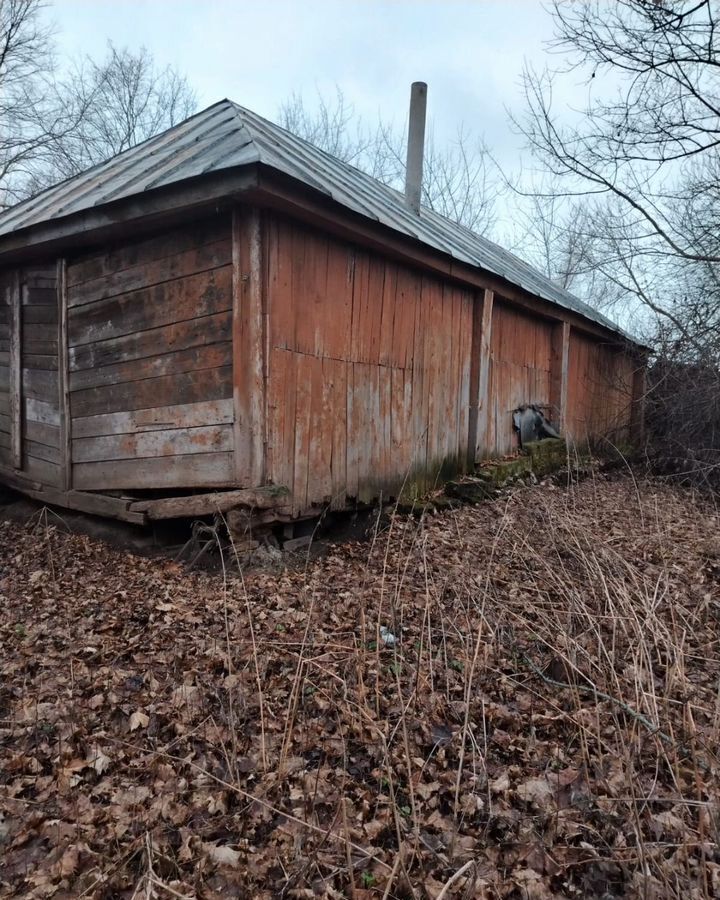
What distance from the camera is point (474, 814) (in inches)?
88.6

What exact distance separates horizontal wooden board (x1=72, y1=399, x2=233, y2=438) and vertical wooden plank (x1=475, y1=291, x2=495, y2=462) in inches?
142

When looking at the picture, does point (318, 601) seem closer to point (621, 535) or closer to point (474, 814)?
point (474, 814)

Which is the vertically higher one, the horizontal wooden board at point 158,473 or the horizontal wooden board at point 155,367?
the horizontal wooden board at point 155,367

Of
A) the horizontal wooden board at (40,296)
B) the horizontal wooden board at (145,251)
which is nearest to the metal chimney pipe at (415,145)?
the horizontal wooden board at (145,251)

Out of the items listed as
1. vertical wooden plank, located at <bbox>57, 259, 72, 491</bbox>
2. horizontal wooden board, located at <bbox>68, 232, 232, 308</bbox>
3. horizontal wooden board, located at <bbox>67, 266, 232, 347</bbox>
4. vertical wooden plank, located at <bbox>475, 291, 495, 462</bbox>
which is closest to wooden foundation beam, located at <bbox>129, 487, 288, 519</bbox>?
horizontal wooden board, located at <bbox>67, 266, 232, 347</bbox>

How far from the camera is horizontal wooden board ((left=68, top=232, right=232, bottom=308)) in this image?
4.62 m

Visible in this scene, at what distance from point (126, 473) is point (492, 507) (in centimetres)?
382

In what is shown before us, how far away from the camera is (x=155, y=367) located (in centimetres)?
511

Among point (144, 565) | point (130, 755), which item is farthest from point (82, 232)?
point (130, 755)

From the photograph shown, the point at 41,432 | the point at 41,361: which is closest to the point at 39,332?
the point at 41,361

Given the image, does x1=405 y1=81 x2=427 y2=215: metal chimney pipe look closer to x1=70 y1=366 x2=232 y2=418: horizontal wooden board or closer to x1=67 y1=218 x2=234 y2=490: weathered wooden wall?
x1=67 y1=218 x2=234 y2=490: weathered wooden wall

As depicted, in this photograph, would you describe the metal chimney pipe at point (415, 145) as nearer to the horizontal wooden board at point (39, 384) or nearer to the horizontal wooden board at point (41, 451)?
the horizontal wooden board at point (39, 384)

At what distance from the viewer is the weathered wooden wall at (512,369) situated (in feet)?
24.9

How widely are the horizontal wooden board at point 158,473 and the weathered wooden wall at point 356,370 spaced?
456mm
